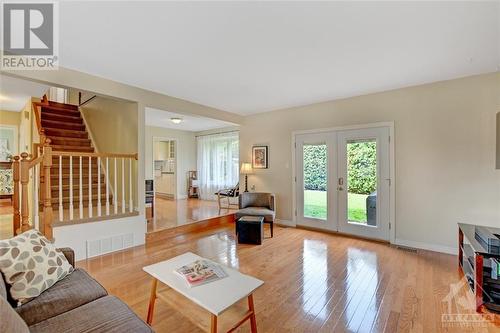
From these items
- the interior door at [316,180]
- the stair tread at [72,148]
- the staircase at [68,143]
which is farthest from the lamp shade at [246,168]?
the stair tread at [72,148]

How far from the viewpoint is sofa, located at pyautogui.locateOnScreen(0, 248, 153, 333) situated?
1.24m

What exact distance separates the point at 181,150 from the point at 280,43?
20.7ft

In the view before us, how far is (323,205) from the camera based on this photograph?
462 centimetres

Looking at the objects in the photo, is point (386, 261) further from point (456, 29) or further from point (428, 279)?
point (456, 29)

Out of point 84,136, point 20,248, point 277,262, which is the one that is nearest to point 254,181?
point 277,262

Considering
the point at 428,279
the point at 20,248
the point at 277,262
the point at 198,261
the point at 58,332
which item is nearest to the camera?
the point at 58,332

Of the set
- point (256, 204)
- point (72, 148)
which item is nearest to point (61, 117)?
point (72, 148)

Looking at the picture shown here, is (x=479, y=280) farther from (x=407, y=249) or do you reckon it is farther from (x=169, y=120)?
(x=169, y=120)

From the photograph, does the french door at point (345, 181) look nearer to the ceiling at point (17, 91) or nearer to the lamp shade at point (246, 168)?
the lamp shade at point (246, 168)

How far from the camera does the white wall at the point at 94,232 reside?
305 cm

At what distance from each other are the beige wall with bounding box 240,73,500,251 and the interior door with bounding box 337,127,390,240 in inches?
7.2

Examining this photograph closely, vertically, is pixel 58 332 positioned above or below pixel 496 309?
above

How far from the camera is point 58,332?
1208 millimetres

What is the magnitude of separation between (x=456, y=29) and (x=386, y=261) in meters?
2.66
